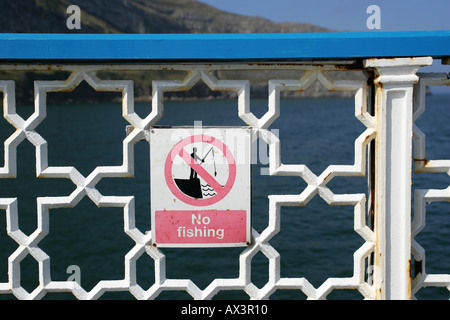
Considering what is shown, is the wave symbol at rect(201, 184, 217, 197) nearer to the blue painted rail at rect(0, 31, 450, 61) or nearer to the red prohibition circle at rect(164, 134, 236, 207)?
the red prohibition circle at rect(164, 134, 236, 207)

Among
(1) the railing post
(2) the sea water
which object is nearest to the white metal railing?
(1) the railing post

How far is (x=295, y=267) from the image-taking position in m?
14.6

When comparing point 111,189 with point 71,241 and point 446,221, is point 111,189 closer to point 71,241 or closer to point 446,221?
point 71,241

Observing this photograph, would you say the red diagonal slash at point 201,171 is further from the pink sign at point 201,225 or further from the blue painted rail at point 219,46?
the blue painted rail at point 219,46

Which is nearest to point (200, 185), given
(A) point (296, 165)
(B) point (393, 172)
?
(A) point (296, 165)

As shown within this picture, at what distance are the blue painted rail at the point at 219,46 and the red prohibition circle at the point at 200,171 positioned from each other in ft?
1.34

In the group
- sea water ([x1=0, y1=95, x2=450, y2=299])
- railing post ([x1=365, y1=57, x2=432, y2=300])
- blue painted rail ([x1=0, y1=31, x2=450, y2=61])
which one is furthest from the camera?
sea water ([x1=0, y1=95, x2=450, y2=299])

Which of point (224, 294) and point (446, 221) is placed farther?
point (446, 221)

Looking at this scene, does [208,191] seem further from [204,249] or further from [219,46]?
[204,249]

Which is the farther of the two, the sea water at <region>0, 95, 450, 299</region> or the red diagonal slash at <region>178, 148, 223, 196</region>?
the sea water at <region>0, 95, 450, 299</region>

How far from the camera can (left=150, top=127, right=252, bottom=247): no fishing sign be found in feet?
8.08
